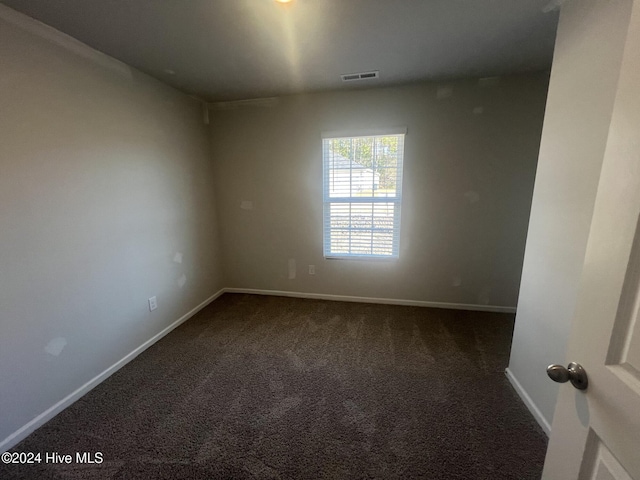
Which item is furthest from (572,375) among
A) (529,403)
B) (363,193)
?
(363,193)

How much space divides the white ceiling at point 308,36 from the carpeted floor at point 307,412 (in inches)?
92.4

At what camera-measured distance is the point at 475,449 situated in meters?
1.43

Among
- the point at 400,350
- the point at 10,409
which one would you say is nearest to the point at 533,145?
the point at 400,350

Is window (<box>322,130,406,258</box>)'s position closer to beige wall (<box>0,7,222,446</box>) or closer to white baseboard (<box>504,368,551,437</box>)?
white baseboard (<box>504,368,551,437</box>)

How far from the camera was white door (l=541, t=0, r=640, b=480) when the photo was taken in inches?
21.6

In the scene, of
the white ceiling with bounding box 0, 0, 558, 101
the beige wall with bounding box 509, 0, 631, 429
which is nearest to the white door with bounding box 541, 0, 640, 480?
the beige wall with bounding box 509, 0, 631, 429

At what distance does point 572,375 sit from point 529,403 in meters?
1.37

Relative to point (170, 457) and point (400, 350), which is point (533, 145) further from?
point (170, 457)

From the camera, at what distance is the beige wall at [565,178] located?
1.18 m

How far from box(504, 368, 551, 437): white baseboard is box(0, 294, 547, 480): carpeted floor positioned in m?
0.03

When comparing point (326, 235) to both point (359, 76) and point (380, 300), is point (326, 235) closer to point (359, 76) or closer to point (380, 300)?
point (380, 300)

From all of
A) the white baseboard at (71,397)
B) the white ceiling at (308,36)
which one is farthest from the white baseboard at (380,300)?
the white ceiling at (308,36)

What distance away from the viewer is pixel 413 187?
9.33ft

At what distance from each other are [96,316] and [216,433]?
4.05 ft
